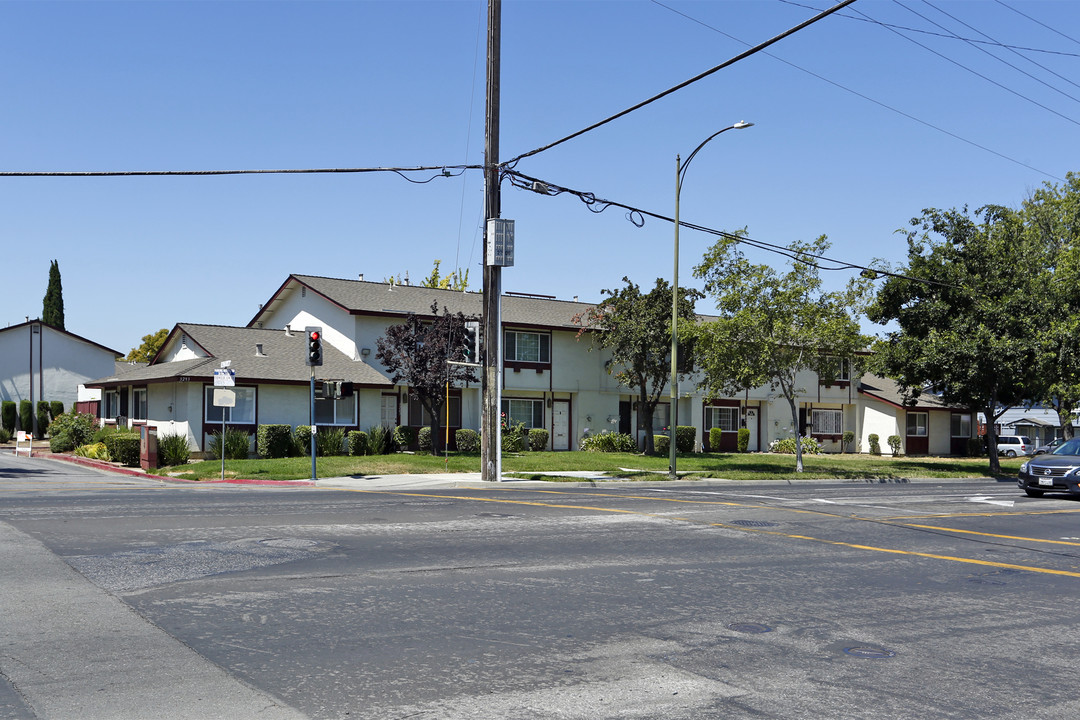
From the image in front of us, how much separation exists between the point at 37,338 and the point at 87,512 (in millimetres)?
48930

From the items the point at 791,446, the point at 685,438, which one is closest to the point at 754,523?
the point at 685,438

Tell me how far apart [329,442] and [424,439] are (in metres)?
4.84

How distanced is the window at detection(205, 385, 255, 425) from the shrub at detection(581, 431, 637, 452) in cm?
1565

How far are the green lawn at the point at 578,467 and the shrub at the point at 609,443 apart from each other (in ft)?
9.94

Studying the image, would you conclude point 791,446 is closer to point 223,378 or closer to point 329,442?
point 329,442

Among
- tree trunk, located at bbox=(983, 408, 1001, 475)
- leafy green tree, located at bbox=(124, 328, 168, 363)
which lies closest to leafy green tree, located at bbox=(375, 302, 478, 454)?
tree trunk, located at bbox=(983, 408, 1001, 475)

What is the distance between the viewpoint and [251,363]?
36.6m

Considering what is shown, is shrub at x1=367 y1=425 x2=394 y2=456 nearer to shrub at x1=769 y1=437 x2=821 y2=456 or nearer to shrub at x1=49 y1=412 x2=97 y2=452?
shrub at x1=49 y1=412 x2=97 y2=452

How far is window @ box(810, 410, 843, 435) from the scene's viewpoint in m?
55.1

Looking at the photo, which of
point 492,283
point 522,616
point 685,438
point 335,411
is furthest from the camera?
point 685,438

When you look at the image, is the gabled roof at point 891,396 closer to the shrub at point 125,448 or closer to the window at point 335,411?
the window at point 335,411

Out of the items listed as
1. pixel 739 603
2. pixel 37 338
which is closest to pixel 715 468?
pixel 739 603

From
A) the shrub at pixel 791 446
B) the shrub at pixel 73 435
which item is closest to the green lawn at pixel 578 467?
the shrub at pixel 791 446

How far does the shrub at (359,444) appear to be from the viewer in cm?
3519
